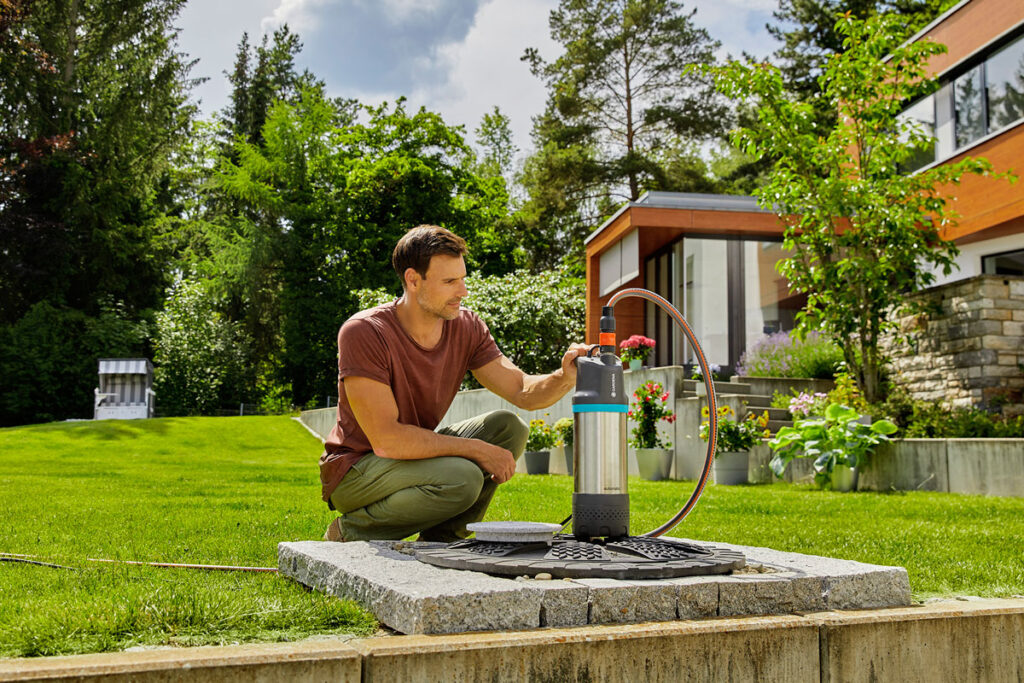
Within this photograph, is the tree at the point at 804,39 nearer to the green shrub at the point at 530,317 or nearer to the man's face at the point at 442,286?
the green shrub at the point at 530,317

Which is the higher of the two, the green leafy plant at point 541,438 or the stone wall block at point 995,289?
the stone wall block at point 995,289

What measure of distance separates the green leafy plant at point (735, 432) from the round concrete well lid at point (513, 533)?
6531 millimetres

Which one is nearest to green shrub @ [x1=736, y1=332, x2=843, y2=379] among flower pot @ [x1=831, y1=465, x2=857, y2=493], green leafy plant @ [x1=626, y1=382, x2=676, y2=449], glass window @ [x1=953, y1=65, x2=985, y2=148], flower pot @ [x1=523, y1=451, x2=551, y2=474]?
green leafy plant @ [x1=626, y1=382, x2=676, y2=449]

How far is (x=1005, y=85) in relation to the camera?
39.0 ft

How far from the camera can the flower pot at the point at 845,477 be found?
8.04 m

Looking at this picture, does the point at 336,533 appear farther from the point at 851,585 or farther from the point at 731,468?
the point at 731,468

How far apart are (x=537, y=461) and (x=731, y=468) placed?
2.93m

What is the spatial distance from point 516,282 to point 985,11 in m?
9.33

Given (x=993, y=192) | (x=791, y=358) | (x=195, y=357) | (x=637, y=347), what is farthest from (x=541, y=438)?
(x=195, y=357)

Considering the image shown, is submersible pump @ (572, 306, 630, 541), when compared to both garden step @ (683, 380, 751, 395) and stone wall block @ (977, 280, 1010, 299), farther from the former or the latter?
garden step @ (683, 380, 751, 395)

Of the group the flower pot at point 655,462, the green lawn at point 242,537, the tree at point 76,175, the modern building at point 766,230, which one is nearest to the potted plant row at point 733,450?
the green lawn at point 242,537

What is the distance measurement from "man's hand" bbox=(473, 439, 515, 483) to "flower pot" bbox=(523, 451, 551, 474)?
27.1ft

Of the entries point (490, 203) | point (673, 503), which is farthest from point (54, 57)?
point (673, 503)

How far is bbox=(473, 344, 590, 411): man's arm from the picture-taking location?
2.91 metres
